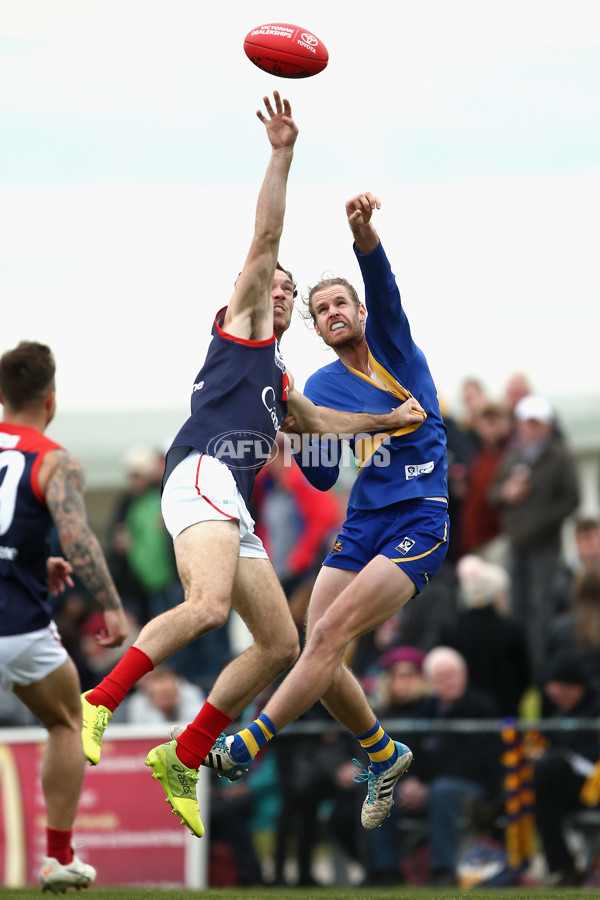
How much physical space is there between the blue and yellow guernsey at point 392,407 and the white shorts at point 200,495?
1075mm

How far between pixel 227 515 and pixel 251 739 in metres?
1.32

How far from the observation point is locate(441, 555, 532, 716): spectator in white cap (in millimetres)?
11992

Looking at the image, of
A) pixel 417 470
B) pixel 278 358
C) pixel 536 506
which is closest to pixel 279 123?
pixel 278 358

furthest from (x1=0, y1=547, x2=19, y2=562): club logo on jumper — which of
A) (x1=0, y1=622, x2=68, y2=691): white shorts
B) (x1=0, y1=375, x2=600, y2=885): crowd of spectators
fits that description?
(x1=0, y1=375, x2=600, y2=885): crowd of spectators

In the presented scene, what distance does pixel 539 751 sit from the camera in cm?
1111

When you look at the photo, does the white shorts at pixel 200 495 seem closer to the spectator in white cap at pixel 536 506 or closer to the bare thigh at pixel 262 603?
the bare thigh at pixel 262 603

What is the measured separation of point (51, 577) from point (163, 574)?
6690 millimetres

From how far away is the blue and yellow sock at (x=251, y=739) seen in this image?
7.59 metres

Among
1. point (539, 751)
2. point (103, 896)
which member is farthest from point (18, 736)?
point (539, 751)

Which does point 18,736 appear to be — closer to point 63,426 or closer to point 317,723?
point 317,723

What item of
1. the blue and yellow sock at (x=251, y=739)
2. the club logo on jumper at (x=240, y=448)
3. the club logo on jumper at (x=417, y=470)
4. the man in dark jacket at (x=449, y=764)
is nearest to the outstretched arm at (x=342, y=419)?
the club logo on jumper at (x=417, y=470)

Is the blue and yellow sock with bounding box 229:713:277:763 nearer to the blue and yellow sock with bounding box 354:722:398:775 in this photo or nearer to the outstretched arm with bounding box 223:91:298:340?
the blue and yellow sock with bounding box 354:722:398:775

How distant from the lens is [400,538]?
8.05m

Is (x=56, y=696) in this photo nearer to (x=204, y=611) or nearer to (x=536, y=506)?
(x=204, y=611)
